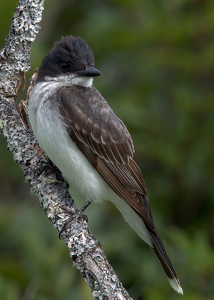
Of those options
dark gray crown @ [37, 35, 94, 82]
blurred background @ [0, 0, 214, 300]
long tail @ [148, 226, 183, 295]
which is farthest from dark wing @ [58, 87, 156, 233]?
blurred background @ [0, 0, 214, 300]

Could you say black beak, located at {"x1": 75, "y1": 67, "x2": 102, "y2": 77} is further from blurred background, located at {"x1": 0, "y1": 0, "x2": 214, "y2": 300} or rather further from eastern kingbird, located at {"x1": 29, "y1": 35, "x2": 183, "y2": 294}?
blurred background, located at {"x1": 0, "y1": 0, "x2": 214, "y2": 300}

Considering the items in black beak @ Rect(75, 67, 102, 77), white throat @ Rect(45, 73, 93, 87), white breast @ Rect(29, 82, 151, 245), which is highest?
black beak @ Rect(75, 67, 102, 77)

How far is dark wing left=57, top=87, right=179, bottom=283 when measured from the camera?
3.89 metres

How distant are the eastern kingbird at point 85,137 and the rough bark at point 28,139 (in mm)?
143

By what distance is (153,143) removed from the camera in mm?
4742

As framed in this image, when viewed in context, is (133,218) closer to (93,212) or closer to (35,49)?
(93,212)

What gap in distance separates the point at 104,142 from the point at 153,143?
86 centimetres

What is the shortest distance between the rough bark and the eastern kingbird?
0.47 ft

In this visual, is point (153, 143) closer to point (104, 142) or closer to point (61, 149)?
point (104, 142)

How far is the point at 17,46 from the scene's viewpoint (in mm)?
3916

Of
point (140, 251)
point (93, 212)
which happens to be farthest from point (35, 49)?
point (140, 251)

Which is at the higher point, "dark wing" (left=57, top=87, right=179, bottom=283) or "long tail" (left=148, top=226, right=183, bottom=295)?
"dark wing" (left=57, top=87, right=179, bottom=283)

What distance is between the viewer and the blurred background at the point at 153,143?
168 inches

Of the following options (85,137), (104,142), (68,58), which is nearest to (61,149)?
(85,137)
